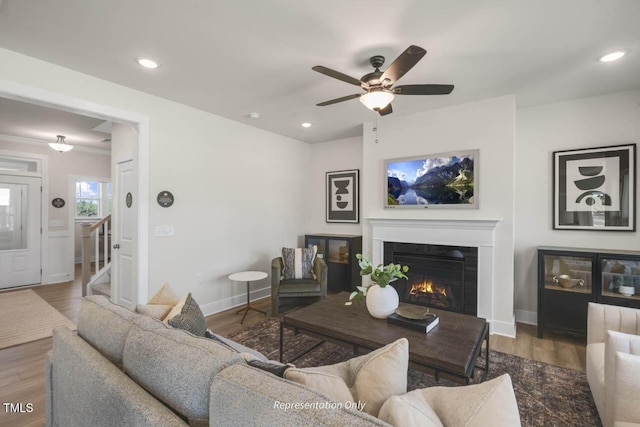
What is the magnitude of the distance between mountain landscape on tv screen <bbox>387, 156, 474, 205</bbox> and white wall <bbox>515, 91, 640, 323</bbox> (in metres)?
0.74

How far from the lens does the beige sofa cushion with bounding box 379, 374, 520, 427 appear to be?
30.6 inches

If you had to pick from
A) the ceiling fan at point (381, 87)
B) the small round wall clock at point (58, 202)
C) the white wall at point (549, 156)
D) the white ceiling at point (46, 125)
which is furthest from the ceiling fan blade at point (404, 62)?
the small round wall clock at point (58, 202)

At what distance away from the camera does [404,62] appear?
1.98 metres

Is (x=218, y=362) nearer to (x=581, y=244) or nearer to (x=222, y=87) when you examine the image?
(x=222, y=87)

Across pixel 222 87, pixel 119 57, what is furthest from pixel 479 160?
pixel 119 57

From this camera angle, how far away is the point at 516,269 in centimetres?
373

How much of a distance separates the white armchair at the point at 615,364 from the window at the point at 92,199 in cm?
919

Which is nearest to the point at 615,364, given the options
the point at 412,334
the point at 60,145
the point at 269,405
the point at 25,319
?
the point at 412,334

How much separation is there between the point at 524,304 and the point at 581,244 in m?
0.95

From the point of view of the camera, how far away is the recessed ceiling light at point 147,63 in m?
2.53

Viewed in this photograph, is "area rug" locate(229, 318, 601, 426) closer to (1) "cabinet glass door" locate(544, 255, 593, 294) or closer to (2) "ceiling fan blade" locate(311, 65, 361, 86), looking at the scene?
(1) "cabinet glass door" locate(544, 255, 593, 294)

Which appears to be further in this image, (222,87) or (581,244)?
(581,244)

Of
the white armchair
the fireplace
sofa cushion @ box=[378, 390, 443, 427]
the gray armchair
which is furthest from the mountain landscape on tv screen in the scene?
sofa cushion @ box=[378, 390, 443, 427]

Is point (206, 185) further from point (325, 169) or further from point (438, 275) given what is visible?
point (438, 275)
